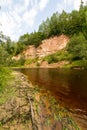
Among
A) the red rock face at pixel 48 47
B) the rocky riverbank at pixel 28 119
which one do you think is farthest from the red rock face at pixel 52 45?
the rocky riverbank at pixel 28 119

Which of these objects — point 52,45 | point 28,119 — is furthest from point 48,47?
point 28,119

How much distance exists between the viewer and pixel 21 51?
5212 inches

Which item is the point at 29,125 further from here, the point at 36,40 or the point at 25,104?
the point at 36,40

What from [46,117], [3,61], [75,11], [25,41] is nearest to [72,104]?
[46,117]

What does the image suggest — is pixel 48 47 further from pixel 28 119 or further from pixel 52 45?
pixel 28 119

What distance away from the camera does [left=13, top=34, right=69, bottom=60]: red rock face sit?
375ft

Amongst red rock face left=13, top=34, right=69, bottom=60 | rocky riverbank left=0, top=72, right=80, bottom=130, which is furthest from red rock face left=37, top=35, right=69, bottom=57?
rocky riverbank left=0, top=72, right=80, bottom=130

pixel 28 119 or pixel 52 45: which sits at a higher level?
pixel 52 45

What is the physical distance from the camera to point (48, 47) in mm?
119875

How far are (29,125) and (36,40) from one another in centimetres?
11990

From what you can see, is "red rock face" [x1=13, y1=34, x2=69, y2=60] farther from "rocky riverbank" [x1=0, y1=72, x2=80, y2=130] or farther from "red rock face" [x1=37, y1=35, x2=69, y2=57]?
"rocky riverbank" [x1=0, y1=72, x2=80, y2=130]

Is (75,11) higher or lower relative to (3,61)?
higher

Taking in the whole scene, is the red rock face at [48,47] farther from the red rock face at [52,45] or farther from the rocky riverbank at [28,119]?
the rocky riverbank at [28,119]

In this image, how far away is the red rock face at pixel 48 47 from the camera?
375 feet
